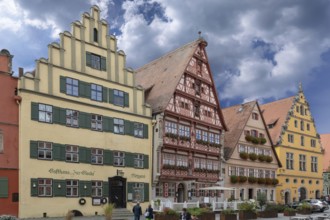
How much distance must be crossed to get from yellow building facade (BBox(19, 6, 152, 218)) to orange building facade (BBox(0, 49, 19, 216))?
0.45 metres

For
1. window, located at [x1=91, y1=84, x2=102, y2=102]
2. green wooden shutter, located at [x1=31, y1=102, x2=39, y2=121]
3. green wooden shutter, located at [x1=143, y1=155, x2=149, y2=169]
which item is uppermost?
window, located at [x1=91, y1=84, x2=102, y2=102]

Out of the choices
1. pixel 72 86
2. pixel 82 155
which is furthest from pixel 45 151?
pixel 72 86

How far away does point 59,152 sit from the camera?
104 feet

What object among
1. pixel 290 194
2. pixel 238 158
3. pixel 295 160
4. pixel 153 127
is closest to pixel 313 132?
pixel 295 160

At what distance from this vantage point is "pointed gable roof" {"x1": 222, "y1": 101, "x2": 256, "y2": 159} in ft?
167

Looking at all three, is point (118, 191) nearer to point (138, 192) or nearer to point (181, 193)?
point (138, 192)

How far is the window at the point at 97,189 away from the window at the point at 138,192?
12.4ft

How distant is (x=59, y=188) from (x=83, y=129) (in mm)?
4855

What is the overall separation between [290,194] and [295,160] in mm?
4895

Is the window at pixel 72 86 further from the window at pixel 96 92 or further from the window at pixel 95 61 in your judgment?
the window at pixel 95 61

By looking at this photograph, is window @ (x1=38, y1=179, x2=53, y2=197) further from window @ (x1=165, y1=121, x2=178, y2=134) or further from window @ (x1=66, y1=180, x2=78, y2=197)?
window @ (x1=165, y1=121, x2=178, y2=134)

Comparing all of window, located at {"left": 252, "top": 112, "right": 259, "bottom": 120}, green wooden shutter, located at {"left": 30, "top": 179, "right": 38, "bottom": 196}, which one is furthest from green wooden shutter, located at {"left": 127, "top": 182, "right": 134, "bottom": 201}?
window, located at {"left": 252, "top": 112, "right": 259, "bottom": 120}

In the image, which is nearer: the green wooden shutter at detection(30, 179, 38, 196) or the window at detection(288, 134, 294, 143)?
the green wooden shutter at detection(30, 179, 38, 196)

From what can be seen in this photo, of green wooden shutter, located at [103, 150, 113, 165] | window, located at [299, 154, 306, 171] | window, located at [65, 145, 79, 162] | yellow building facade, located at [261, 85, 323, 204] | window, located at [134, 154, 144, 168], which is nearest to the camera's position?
window, located at [65, 145, 79, 162]
